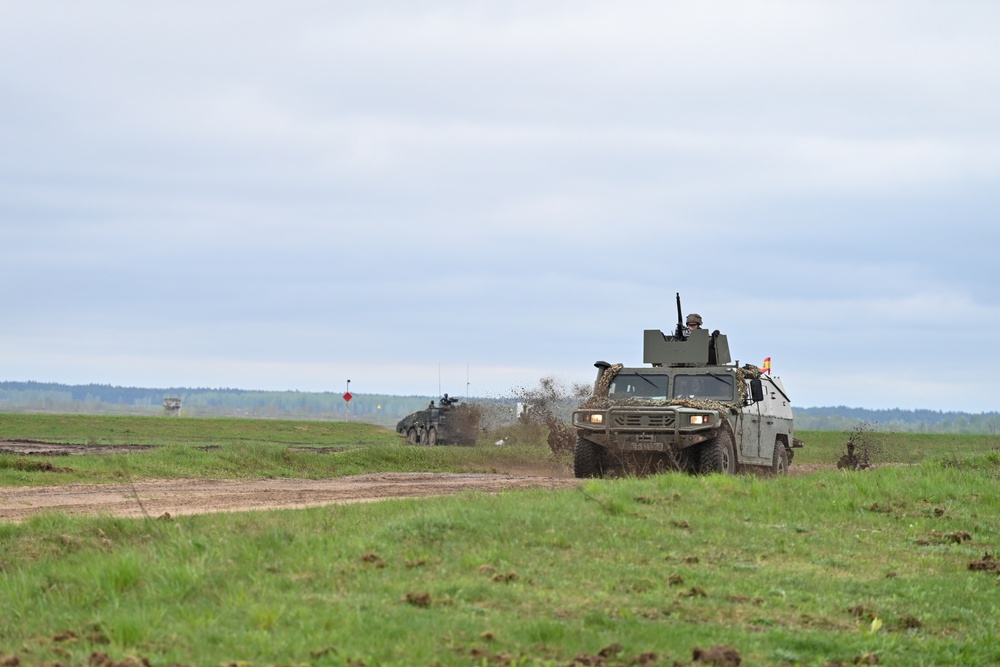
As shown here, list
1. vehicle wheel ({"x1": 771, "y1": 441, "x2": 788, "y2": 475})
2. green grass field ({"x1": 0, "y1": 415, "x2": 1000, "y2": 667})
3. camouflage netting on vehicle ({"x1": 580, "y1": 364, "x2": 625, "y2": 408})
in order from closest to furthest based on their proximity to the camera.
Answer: green grass field ({"x1": 0, "y1": 415, "x2": 1000, "y2": 667}) < camouflage netting on vehicle ({"x1": 580, "y1": 364, "x2": 625, "y2": 408}) < vehicle wheel ({"x1": 771, "y1": 441, "x2": 788, "y2": 475})

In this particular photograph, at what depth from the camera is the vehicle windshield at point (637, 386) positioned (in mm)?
23156

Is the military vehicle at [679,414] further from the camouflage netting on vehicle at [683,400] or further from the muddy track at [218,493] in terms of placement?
the muddy track at [218,493]

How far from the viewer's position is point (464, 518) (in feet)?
38.5

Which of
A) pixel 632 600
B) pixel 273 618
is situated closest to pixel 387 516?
pixel 632 600

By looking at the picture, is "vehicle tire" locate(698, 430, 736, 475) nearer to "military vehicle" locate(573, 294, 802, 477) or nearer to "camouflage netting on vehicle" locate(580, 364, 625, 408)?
"military vehicle" locate(573, 294, 802, 477)

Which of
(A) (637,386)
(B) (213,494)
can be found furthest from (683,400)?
(B) (213,494)

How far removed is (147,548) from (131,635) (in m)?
3.16

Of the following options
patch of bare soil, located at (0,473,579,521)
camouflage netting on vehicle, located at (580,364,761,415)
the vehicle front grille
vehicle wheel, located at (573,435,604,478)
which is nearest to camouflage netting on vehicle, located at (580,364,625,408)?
camouflage netting on vehicle, located at (580,364,761,415)

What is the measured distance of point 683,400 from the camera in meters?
22.2

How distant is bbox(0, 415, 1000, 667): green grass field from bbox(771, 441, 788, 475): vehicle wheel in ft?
32.0

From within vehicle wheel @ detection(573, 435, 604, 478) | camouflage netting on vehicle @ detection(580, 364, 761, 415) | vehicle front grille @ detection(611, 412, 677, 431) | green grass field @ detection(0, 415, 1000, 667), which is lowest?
green grass field @ detection(0, 415, 1000, 667)

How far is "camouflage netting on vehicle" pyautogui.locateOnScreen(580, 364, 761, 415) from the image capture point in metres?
22.0

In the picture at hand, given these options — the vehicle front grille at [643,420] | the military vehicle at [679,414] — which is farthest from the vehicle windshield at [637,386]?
the vehicle front grille at [643,420]

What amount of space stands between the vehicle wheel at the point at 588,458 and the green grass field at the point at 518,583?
676 centimetres
